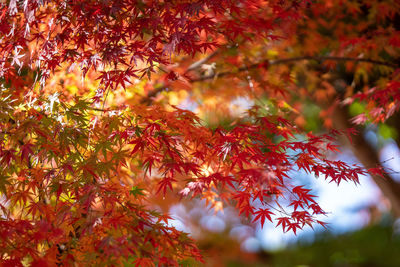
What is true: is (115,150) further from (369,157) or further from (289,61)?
(369,157)

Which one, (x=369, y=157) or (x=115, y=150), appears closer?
(x=115, y=150)

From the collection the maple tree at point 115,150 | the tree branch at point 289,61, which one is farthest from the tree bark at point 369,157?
the maple tree at point 115,150

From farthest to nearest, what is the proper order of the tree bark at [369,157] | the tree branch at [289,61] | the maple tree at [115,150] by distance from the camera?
the tree bark at [369,157] → the tree branch at [289,61] → the maple tree at [115,150]

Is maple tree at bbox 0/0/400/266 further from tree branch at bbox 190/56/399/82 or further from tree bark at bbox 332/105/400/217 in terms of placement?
tree bark at bbox 332/105/400/217

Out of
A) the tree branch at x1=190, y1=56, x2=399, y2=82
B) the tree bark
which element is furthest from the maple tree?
the tree bark

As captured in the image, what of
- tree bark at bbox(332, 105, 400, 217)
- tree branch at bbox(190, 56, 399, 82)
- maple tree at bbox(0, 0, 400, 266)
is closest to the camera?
maple tree at bbox(0, 0, 400, 266)

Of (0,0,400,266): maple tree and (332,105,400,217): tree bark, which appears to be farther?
(332,105,400,217): tree bark

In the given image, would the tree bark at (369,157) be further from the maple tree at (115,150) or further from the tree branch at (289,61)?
the maple tree at (115,150)

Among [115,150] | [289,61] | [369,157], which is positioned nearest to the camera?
[115,150]

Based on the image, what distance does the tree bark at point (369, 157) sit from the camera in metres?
4.79

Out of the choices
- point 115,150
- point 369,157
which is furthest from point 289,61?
point 115,150

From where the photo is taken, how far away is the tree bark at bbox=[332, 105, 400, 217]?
4785 mm

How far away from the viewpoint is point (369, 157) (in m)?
4.96

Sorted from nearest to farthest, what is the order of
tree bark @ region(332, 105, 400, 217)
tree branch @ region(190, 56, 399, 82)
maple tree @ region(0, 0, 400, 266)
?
maple tree @ region(0, 0, 400, 266) < tree branch @ region(190, 56, 399, 82) < tree bark @ region(332, 105, 400, 217)
